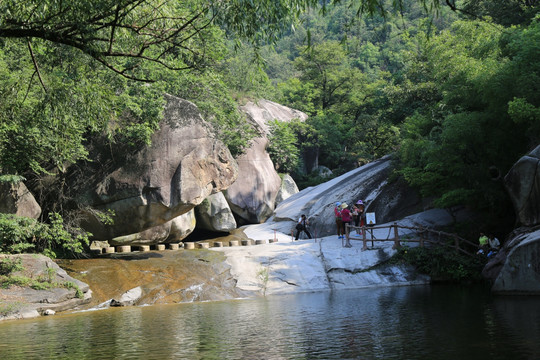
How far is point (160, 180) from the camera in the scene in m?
20.5

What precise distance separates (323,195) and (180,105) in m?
11.5

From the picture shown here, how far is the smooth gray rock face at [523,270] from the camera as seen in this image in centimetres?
1472

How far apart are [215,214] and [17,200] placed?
11.8 metres

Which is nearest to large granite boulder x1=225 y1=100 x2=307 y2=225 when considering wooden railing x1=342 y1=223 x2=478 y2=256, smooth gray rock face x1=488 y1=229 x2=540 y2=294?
wooden railing x1=342 y1=223 x2=478 y2=256

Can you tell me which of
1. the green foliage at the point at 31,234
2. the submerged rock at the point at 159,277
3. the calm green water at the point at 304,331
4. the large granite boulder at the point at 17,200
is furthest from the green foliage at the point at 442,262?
the large granite boulder at the point at 17,200

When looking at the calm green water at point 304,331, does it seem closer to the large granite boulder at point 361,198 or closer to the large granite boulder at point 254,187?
the large granite boulder at point 361,198

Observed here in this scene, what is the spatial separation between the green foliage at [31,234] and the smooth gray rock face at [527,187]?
599 inches

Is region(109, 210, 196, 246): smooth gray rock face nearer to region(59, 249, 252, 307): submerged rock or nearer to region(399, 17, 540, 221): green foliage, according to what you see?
region(59, 249, 252, 307): submerged rock

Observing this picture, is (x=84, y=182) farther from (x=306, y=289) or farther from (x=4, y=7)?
(x=4, y=7)

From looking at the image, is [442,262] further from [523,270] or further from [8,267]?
[8,267]

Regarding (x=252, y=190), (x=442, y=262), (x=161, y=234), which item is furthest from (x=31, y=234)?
(x=252, y=190)

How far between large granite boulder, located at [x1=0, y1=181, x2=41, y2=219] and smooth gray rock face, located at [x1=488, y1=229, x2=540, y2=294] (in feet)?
52.8

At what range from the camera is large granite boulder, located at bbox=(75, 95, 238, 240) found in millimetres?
20531

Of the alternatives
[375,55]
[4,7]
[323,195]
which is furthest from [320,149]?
[4,7]
